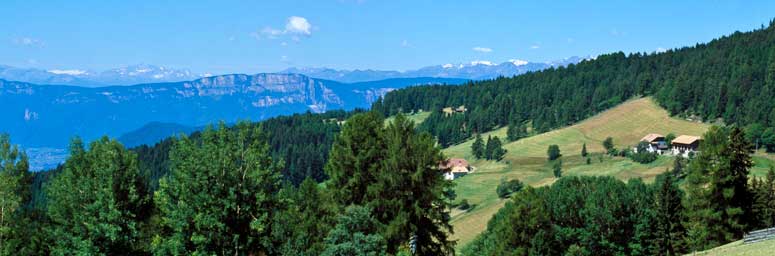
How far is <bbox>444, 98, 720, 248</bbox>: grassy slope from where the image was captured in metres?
110

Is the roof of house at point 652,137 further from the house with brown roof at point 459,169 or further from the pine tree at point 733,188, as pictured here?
the pine tree at point 733,188

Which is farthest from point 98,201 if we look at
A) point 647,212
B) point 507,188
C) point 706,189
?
point 507,188

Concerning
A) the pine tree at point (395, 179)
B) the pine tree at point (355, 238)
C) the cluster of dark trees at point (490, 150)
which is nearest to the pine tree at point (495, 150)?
the cluster of dark trees at point (490, 150)

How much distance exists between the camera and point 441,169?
28.8 m

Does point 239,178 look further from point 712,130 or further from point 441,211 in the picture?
point 712,130

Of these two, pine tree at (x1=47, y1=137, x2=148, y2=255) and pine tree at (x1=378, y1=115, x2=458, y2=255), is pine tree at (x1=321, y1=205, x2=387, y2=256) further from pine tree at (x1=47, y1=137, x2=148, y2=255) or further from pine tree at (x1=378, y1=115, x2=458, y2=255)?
pine tree at (x1=47, y1=137, x2=148, y2=255)

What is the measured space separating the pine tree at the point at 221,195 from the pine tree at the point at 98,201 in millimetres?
1816

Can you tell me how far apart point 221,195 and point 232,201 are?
492mm

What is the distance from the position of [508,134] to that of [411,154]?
169 meters

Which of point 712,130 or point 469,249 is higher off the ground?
point 712,130

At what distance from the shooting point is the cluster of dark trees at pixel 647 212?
42250 millimetres

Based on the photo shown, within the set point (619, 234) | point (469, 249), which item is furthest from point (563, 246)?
point (469, 249)

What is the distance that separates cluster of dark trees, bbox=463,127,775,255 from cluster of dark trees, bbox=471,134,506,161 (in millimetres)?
97653

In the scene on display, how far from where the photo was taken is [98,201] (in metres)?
23.9
